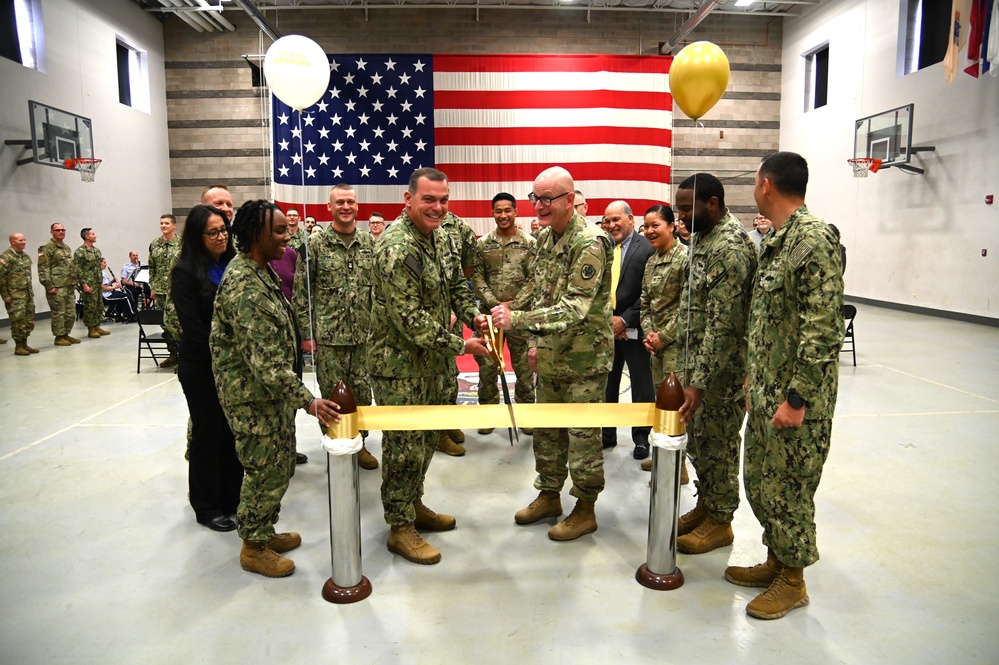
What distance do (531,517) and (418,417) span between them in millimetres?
1084

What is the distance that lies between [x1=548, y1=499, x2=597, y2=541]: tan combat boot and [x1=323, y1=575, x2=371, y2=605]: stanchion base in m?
0.95

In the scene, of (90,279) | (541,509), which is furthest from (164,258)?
(541,509)

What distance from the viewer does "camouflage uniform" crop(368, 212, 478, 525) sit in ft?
8.48

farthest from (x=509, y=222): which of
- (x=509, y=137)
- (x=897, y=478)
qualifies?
(x=509, y=137)

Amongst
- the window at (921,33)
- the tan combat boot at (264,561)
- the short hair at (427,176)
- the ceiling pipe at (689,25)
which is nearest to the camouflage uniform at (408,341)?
the short hair at (427,176)

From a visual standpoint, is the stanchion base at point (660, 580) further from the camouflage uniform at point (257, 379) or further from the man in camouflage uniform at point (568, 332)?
the camouflage uniform at point (257, 379)

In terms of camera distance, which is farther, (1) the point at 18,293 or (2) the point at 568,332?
(1) the point at 18,293

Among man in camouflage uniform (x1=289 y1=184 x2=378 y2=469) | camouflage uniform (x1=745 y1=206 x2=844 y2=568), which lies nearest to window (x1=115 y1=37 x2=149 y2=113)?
man in camouflage uniform (x1=289 y1=184 x2=378 y2=469)

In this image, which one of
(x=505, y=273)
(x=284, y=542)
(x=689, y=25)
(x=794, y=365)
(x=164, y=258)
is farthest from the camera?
(x=689, y=25)

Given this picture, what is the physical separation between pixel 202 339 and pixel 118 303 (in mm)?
10399

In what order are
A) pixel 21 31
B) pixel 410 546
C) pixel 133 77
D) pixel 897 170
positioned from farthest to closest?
pixel 133 77 → pixel 897 170 → pixel 21 31 → pixel 410 546

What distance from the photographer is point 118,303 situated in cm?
1148

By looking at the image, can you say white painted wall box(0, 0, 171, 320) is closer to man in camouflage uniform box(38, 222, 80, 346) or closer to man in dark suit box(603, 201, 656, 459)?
man in camouflage uniform box(38, 222, 80, 346)

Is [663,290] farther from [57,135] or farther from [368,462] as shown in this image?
[57,135]
